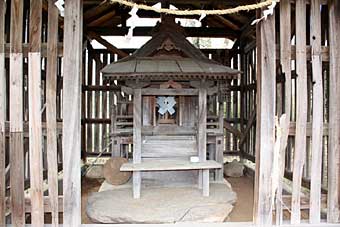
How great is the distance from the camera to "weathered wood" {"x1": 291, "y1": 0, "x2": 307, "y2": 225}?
3.43m

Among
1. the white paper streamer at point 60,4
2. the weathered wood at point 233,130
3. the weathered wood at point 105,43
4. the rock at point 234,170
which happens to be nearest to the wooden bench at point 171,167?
the white paper streamer at point 60,4

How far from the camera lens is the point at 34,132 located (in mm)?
3236

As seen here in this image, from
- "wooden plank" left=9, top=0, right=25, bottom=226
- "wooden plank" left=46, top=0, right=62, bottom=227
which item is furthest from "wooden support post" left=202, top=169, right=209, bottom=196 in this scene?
"wooden plank" left=9, top=0, right=25, bottom=226

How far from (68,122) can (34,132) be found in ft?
1.01

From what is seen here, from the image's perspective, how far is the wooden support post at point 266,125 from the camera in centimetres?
338

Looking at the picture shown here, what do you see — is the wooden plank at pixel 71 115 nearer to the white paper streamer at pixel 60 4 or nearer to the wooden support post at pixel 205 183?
the white paper streamer at pixel 60 4

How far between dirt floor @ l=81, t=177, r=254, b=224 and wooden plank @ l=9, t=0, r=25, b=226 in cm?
181

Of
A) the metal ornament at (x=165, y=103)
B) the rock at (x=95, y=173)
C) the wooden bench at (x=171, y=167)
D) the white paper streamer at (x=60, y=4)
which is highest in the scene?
the white paper streamer at (x=60, y=4)

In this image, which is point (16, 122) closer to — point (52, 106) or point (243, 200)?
Answer: point (52, 106)

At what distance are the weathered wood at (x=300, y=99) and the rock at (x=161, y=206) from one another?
4.61 ft

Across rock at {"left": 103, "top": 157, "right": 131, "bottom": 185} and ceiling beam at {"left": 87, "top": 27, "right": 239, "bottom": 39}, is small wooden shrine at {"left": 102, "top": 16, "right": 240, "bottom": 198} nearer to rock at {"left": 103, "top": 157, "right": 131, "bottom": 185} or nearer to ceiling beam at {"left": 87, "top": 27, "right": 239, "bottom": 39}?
rock at {"left": 103, "top": 157, "right": 131, "bottom": 185}

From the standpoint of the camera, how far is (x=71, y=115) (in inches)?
128

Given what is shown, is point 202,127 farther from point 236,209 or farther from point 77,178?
point 77,178

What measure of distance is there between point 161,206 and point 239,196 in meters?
2.17
